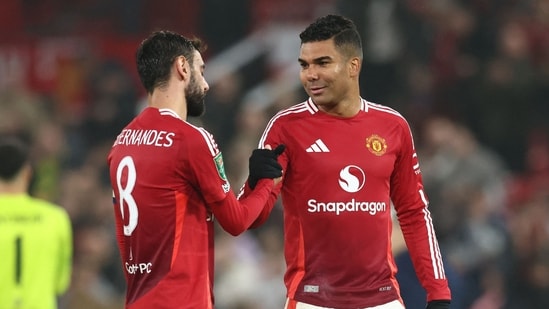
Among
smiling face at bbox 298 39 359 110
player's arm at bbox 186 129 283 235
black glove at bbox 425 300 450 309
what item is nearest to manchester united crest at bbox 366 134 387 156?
smiling face at bbox 298 39 359 110

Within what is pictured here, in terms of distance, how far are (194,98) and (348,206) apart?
2.92ft

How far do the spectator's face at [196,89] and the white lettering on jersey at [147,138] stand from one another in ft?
0.81

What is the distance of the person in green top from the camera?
7840 mm

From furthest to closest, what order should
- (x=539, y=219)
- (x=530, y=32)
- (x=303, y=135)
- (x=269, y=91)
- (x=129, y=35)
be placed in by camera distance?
(x=129, y=35) → (x=269, y=91) → (x=530, y=32) → (x=539, y=219) → (x=303, y=135)

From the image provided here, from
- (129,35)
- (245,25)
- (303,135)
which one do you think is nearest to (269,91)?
(245,25)

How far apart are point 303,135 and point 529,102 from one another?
21.3ft

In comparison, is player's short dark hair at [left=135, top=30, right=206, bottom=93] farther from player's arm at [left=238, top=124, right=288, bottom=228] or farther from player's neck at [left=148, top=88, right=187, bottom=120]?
player's arm at [left=238, top=124, right=288, bottom=228]

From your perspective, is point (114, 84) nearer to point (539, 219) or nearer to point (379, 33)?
point (379, 33)

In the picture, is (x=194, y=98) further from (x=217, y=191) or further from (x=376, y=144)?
(x=376, y=144)

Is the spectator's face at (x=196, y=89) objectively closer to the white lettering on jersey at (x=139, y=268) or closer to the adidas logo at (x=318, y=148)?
the adidas logo at (x=318, y=148)

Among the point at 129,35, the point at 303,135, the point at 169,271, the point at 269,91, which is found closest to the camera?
the point at 169,271

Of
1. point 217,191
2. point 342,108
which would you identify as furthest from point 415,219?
point 217,191

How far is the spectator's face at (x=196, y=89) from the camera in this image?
20.4 feet

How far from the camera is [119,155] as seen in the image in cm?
617
